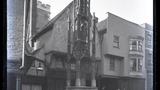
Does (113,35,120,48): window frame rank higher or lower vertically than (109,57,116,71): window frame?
higher

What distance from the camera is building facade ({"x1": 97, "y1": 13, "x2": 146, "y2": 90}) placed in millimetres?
1845

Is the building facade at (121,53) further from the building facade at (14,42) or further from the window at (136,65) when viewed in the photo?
the building facade at (14,42)

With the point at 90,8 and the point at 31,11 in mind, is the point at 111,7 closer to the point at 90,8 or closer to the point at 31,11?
the point at 90,8

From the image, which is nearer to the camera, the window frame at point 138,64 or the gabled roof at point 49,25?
the gabled roof at point 49,25

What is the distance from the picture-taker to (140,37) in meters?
1.91

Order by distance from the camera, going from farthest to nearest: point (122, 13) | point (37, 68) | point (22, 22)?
point (122, 13) → point (37, 68) → point (22, 22)

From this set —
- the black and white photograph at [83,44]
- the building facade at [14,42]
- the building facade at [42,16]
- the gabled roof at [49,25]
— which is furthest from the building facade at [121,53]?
the building facade at [14,42]

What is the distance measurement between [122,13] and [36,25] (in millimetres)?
→ 803

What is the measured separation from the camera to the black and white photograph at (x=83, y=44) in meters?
1.52

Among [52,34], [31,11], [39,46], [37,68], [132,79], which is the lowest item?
[132,79]

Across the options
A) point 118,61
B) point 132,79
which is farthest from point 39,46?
point 132,79

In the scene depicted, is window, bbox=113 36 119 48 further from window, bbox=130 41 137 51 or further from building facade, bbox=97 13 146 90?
window, bbox=130 41 137 51

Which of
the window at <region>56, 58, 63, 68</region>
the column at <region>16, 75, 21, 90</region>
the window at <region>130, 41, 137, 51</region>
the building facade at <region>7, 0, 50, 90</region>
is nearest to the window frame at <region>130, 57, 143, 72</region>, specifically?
the window at <region>130, 41, 137, 51</region>

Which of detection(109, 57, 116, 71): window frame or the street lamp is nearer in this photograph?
the street lamp
